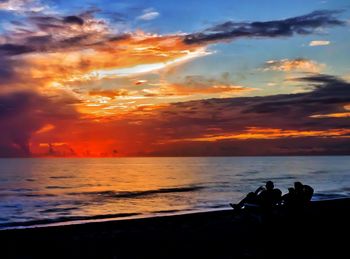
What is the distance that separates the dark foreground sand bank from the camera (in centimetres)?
1066

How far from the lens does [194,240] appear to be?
40.7ft

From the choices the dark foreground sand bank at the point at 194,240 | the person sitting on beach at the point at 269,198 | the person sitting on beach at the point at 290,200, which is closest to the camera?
the dark foreground sand bank at the point at 194,240

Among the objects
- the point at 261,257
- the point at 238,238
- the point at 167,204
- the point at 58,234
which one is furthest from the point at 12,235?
the point at 167,204

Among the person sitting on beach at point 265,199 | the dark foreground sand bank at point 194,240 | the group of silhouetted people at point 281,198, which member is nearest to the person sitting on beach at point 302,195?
the group of silhouetted people at point 281,198

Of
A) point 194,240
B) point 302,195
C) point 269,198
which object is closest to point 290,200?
point 302,195

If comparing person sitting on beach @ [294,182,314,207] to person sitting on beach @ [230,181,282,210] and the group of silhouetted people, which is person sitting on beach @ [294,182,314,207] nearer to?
the group of silhouetted people

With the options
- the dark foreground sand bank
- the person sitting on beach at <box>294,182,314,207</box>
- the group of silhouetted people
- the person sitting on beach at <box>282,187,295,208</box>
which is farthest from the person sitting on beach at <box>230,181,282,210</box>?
the person sitting on beach at <box>294,182,314,207</box>

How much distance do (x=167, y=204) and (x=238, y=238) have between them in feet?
76.6

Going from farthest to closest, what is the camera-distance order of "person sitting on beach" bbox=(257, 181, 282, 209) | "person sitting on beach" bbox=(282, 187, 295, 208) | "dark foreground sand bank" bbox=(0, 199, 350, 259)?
1. "person sitting on beach" bbox=(257, 181, 282, 209)
2. "person sitting on beach" bbox=(282, 187, 295, 208)
3. "dark foreground sand bank" bbox=(0, 199, 350, 259)

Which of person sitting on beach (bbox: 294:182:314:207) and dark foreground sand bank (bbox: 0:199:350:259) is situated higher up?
person sitting on beach (bbox: 294:182:314:207)

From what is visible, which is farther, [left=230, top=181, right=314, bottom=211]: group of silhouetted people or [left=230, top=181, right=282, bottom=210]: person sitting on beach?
[left=230, top=181, right=282, bottom=210]: person sitting on beach

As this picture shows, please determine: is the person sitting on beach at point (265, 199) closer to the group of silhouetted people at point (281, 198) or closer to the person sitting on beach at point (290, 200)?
the group of silhouetted people at point (281, 198)

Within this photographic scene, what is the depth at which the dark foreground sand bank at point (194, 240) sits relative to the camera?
35.0ft

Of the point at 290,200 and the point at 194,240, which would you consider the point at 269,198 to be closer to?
the point at 290,200
